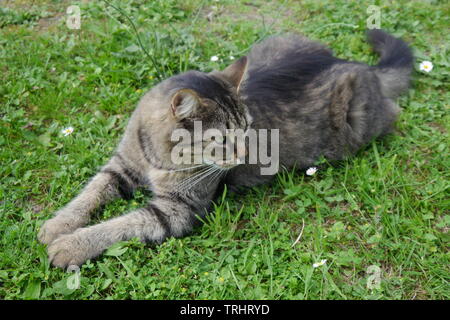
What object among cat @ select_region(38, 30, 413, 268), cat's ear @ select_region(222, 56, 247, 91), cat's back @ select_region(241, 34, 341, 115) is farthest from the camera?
cat's back @ select_region(241, 34, 341, 115)

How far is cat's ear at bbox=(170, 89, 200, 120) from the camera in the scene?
2.39 metres

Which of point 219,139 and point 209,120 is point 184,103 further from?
point 219,139

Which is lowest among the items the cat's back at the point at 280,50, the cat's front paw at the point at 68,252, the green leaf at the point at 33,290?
the green leaf at the point at 33,290

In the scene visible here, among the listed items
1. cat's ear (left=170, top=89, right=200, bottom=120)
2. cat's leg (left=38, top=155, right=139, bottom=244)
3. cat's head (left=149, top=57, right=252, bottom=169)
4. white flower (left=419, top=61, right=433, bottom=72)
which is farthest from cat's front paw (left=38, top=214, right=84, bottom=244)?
white flower (left=419, top=61, right=433, bottom=72)

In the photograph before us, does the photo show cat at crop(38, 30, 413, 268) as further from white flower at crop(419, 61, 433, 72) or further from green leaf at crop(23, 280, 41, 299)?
white flower at crop(419, 61, 433, 72)

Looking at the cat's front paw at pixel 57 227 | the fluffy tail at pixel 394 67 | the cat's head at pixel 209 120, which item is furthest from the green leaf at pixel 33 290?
the fluffy tail at pixel 394 67

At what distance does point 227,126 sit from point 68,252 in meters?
1.19

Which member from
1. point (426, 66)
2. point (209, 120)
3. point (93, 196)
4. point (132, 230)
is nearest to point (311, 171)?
point (209, 120)

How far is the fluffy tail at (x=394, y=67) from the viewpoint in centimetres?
367

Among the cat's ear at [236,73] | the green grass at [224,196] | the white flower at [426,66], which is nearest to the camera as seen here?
the green grass at [224,196]

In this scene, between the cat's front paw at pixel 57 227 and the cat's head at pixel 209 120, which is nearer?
the cat's head at pixel 209 120

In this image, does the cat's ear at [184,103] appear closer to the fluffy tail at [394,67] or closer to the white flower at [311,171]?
the white flower at [311,171]

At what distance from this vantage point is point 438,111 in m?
3.69

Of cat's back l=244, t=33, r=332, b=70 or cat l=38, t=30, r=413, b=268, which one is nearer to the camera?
cat l=38, t=30, r=413, b=268
